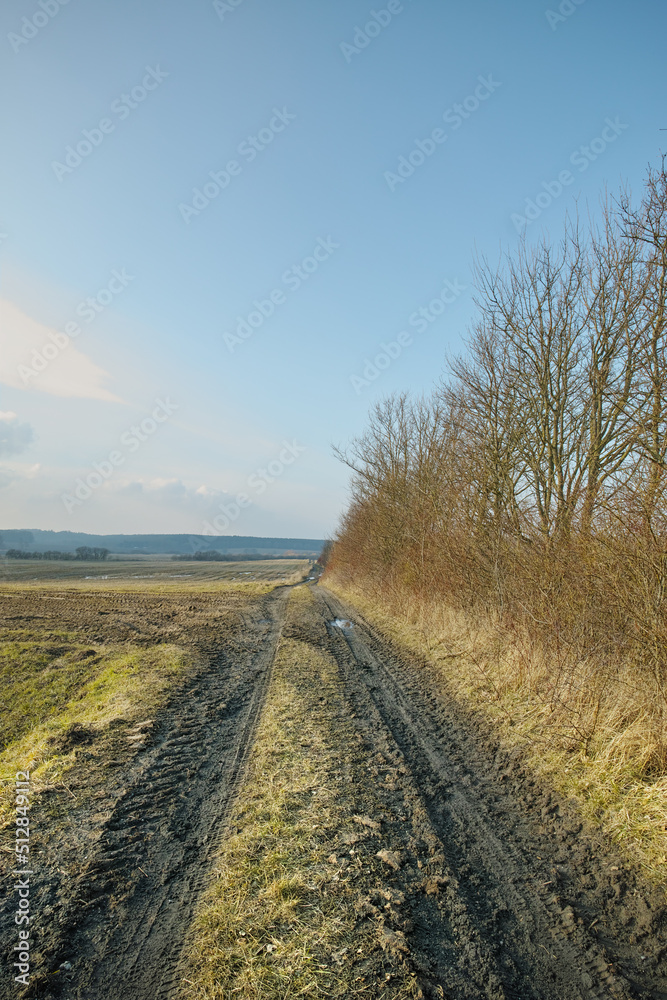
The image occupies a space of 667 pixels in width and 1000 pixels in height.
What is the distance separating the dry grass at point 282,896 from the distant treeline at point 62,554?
94.5m

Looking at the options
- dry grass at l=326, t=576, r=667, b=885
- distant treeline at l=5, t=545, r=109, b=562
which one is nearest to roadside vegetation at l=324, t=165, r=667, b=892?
dry grass at l=326, t=576, r=667, b=885

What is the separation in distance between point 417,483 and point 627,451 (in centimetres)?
1017

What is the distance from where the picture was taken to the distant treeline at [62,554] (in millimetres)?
84625

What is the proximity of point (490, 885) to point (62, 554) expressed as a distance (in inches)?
4029

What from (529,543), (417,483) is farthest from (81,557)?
(529,543)

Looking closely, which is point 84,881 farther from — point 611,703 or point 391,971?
point 611,703

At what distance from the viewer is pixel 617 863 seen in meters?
A: 3.74

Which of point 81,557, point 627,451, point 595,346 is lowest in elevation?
point 81,557

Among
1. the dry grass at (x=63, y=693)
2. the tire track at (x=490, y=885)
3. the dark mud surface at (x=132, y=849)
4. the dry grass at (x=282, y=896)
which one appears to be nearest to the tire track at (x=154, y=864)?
the dark mud surface at (x=132, y=849)

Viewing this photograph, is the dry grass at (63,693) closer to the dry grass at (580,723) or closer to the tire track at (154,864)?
the tire track at (154,864)

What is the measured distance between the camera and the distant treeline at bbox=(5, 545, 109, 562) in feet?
278

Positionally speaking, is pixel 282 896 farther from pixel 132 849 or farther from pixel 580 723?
pixel 580 723

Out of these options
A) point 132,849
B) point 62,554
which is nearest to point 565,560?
point 132,849

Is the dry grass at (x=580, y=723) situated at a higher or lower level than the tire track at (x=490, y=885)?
higher
